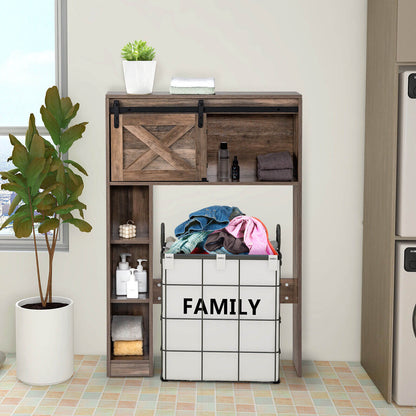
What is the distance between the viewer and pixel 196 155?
3.31m

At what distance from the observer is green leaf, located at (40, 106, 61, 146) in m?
3.31

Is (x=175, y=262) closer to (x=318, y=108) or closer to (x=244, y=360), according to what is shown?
(x=244, y=360)

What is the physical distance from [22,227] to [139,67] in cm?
105

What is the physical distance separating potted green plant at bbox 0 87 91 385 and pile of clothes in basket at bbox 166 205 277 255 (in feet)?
1.85

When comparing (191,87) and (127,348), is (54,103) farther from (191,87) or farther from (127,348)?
(127,348)

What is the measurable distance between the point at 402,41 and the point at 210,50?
113cm

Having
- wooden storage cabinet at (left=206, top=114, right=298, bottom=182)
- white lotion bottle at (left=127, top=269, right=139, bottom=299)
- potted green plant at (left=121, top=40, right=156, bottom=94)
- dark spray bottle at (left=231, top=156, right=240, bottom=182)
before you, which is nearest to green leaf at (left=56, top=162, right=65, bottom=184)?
potted green plant at (left=121, top=40, right=156, bottom=94)

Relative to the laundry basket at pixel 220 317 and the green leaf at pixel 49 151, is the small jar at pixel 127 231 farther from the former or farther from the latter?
the green leaf at pixel 49 151

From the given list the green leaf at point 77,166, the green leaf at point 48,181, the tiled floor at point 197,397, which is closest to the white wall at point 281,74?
the green leaf at point 77,166

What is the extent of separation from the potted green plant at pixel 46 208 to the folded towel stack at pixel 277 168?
Result: 998 millimetres

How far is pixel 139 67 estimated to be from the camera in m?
3.26

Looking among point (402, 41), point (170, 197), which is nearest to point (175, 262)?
point (170, 197)

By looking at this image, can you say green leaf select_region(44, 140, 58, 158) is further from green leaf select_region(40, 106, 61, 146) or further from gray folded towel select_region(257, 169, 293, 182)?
gray folded towel select_region(257, 169, 293, 182)

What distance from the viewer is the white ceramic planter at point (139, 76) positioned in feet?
10.7
